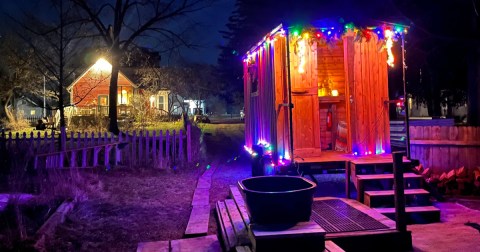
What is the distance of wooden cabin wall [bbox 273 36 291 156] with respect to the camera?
8.31 meters

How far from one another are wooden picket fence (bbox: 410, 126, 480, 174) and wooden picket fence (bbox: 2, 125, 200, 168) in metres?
6.78

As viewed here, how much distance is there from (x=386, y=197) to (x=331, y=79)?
4561 millimetres

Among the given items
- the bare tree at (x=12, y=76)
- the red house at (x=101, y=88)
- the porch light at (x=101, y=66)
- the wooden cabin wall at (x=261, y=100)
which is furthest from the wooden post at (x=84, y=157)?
the bare tree at (x=12, y=76)

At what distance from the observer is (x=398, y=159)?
5.36 metres

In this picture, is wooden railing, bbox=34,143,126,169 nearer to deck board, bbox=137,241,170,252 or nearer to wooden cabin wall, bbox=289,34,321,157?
wooden cabin wall, bbox=289,34,321,157

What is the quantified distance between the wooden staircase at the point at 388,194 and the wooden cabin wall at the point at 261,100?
2011 mm

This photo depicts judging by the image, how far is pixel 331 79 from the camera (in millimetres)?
10789

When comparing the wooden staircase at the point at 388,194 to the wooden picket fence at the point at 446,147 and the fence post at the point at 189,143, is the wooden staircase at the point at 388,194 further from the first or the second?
the fence post at the point at 189,143

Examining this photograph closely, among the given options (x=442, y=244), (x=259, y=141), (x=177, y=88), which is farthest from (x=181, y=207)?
(x=177, y=88)

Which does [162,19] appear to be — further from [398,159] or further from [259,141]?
[398,159]

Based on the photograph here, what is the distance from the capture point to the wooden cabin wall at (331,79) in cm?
1038

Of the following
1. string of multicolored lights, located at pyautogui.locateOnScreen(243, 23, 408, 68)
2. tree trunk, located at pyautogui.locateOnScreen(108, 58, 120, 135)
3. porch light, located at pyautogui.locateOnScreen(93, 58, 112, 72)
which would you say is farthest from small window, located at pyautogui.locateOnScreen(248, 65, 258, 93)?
porch light, located at pyautogui.locateOnScreen(93, 58, 112, 72)

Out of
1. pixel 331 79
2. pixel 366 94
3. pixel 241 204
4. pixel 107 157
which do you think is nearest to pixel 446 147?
pixel 366 94

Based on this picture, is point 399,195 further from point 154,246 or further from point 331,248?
point 154,246
